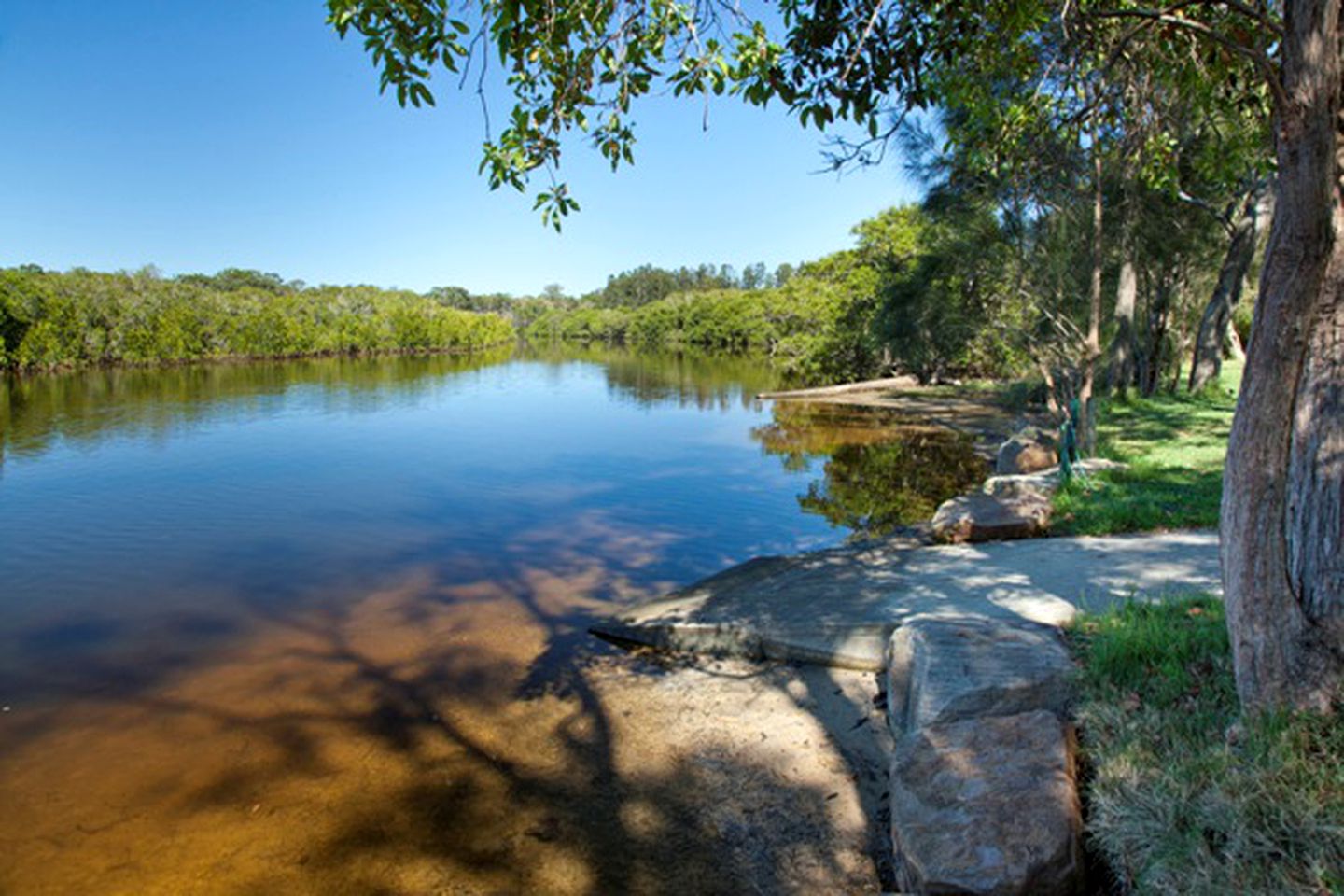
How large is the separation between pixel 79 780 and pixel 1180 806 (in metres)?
6.50

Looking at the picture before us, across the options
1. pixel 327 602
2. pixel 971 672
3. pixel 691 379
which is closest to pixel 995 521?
pixel 971 672

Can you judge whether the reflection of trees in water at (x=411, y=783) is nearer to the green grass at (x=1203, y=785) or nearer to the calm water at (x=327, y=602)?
the calm water at (x=327, y=602)

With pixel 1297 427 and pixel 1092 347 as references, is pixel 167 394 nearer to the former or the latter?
pixel 1092 347

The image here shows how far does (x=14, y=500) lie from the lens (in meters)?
13.5

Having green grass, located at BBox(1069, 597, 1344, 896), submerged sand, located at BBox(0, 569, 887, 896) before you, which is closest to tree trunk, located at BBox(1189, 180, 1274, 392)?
green grass, located at BBox(1069, 597, 1344, 896)

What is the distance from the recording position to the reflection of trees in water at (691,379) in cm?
3228

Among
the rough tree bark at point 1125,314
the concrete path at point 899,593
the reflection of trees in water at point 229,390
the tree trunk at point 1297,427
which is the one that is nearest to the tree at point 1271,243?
the tree trunk at point 1297,427

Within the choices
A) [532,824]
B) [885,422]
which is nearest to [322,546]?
[532,824]

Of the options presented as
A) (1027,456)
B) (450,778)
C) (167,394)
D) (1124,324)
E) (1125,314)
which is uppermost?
(1125,314)

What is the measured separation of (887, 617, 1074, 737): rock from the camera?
4.00 metres

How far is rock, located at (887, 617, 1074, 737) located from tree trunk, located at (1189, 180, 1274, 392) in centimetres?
1459

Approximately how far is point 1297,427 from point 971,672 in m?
1.95

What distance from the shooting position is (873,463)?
1712 centimetres

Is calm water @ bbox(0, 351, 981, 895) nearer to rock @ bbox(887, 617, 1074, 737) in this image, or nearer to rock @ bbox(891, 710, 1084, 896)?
rock @ bbox(891, 710, 1084, 896)
